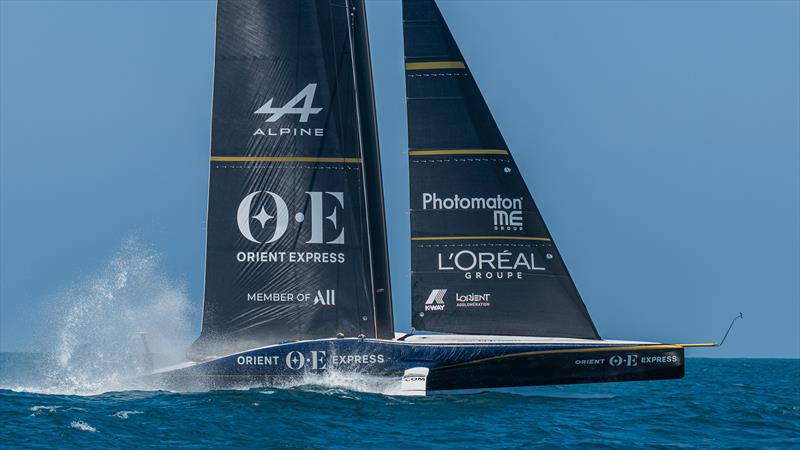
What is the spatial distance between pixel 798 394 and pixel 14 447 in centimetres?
2557

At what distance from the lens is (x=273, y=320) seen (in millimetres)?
27281

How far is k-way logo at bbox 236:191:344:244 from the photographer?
2734cm

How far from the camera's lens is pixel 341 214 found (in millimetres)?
27438

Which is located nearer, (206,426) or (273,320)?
(206,426)

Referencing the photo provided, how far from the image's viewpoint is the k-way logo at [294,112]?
27375 millimetres

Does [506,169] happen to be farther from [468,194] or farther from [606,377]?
[606,377]

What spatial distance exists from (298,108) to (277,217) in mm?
2463

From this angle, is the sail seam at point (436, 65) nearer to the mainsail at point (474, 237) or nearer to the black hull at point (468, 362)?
the mainsail at point (474, 237)

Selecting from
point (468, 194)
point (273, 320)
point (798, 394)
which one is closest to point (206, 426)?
point (273, 320)

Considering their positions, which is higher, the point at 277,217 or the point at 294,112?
the point at 294,112

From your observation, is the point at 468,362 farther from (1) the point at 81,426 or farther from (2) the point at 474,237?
(1) the point at 81,426

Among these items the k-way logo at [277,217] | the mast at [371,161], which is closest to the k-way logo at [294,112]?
the mast at [371,161]

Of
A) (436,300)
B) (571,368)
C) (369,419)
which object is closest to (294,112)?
(436,300)

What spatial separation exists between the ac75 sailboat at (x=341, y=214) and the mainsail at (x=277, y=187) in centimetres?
3
